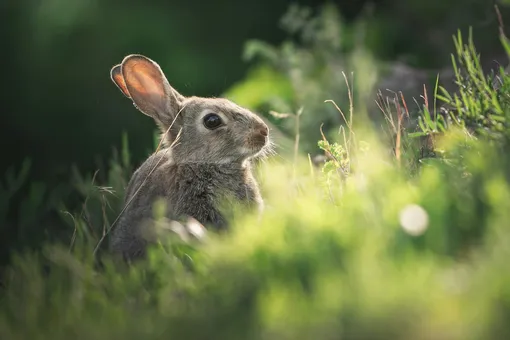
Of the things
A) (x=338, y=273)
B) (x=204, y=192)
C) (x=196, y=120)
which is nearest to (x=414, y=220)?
(x=338, y=273)

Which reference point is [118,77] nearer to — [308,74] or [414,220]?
[308,74]

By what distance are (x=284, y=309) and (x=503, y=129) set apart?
1.17m

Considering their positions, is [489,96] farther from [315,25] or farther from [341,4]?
[341,4]

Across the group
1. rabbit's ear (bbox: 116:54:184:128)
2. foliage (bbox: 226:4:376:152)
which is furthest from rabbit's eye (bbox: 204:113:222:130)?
foliage (bbox: 226:4:376:152)

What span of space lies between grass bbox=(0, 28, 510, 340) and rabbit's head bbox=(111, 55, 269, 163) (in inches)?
61.5

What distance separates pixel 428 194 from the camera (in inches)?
101

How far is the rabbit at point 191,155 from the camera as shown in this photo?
443 centimetres

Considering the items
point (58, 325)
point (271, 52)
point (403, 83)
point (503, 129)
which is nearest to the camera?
point (58, 325)

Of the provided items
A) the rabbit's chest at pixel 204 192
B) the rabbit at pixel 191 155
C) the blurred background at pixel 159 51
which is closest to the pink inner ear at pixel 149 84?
the rabbit at pixel 191 155

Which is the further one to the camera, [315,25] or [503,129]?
[315,25]

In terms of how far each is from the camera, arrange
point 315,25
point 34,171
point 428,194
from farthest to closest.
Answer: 1. point 34,171
2. point 315,25
3. point 428,194

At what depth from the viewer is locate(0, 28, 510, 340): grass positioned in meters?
2.00

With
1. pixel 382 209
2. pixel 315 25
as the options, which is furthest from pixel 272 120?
pixel 382 209

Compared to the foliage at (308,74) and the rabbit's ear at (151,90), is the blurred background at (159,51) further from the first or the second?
the rabbit's ear at (151,90)
